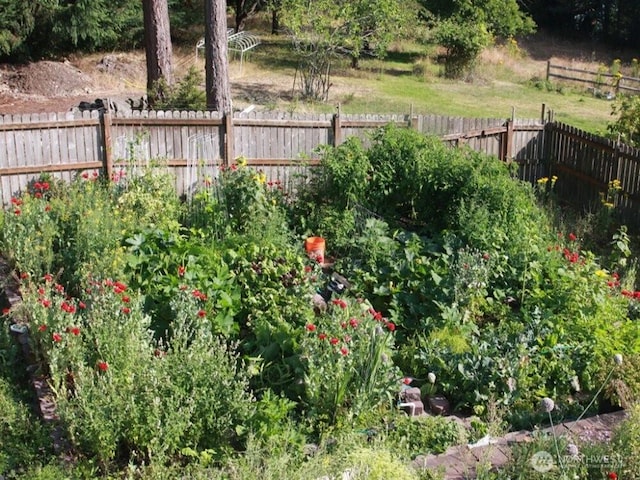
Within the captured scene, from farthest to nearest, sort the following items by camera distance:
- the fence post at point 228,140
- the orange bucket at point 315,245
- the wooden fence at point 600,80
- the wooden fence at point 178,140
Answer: the wooden fence at point 600,80 < the fence post at point 228,140 < the wooden fence at point 178,140 < the orange bucket at point 315,245

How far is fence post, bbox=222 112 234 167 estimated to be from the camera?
403 inches

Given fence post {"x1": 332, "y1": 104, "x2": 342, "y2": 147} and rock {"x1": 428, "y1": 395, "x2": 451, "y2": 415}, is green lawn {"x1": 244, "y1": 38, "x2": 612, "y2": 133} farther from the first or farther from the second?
rock {"x1": 428, "y1": 395, "x2": 451, "y2": 415}

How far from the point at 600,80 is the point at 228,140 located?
1606 cm

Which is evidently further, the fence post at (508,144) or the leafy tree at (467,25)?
the leafy tree at (467,25)

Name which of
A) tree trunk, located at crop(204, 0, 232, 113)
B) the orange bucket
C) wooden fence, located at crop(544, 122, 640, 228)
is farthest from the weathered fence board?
tree trunk, located at crop(204, 0, 232, 113)

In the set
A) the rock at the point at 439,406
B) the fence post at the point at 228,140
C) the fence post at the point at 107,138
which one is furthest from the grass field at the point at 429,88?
the rock at the point at 439,406

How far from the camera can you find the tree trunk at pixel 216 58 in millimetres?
12867

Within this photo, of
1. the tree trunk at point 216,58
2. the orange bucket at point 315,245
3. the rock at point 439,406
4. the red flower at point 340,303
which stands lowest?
the rock at point 439,406

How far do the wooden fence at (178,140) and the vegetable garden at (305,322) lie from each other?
0.45 metres

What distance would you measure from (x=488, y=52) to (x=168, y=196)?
18394mm

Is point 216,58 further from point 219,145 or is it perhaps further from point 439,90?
point 439,90

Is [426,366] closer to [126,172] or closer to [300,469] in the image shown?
[300,469]

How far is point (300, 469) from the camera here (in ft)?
14.2

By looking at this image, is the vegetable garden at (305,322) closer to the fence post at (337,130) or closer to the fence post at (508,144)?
the fence post at (337,130)
